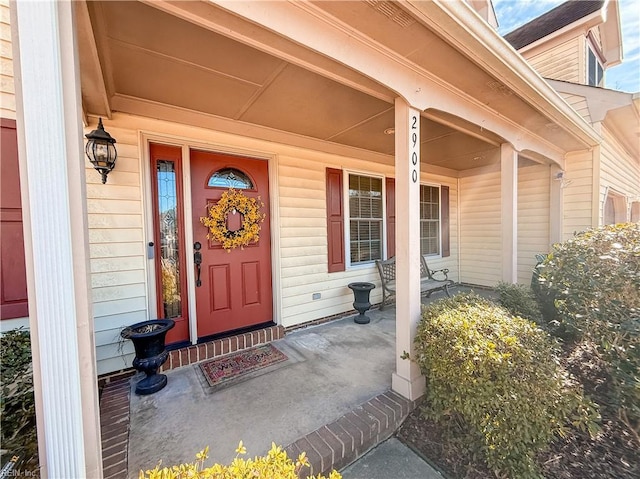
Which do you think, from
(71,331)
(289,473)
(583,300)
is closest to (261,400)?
(289,473)

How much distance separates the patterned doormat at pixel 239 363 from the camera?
2465 mm

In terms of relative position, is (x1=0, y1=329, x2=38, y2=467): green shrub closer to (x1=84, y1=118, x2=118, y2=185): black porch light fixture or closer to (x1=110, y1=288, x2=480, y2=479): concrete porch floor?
(x1=110, y1=288, x2=480, y2=479): concrete porch floor

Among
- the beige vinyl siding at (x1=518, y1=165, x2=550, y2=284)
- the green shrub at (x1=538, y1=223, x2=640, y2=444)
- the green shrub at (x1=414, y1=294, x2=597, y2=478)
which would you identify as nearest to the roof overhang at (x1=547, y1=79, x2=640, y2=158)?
the beige vinyl siding at (x1=518, y1=165, x2=550, y2=284)

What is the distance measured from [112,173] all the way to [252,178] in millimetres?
1375

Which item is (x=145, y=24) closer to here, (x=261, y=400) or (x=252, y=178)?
(x=252, y=178)

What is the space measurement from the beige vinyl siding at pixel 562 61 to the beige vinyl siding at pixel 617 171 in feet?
4.49

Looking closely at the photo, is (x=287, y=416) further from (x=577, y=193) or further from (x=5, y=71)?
(x=577, y=193)

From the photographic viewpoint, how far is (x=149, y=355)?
7.29 ft

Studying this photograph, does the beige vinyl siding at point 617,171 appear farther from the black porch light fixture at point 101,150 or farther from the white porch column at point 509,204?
the black porch light fixture at point 101,150

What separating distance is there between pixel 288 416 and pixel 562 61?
7988 millimetres

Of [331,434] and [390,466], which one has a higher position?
[331,434]

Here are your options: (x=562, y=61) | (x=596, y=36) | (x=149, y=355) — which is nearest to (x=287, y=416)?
(x=149, y=355)

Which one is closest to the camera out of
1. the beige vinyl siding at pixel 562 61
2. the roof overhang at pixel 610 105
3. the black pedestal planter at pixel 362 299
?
the black pedestal planter at pixel 362 299

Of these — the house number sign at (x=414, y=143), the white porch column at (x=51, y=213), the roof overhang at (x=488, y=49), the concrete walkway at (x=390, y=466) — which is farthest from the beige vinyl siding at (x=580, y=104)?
the white porch column at (x=51, y=213)
